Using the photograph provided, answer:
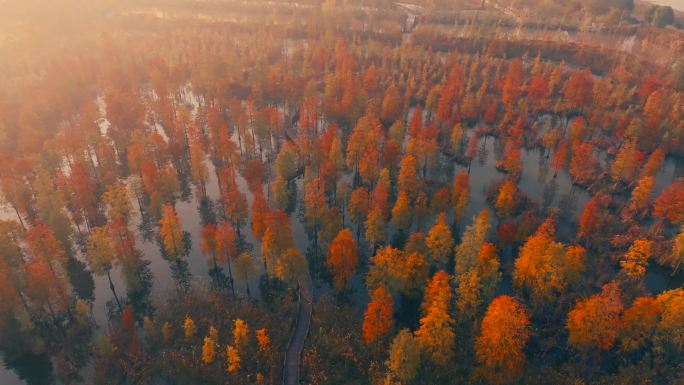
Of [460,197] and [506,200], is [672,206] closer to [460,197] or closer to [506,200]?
[506,200]

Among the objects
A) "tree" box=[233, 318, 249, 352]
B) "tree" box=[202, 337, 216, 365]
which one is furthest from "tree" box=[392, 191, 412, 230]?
"tree" box=[202, 337, 216, 365]

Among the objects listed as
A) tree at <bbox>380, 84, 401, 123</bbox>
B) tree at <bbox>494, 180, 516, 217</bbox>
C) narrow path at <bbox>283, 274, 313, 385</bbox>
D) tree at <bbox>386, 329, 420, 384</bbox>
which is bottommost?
narrow path at <bbox>283, 274, 313, 385</bbox>

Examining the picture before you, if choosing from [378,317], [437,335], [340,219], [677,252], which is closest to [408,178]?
[340,219]

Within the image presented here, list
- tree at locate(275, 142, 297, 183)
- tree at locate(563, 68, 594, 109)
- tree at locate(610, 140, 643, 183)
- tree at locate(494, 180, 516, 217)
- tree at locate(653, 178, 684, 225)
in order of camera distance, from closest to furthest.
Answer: tree at locate(653, 178, 684, 225) → tree at locate(494, 180, 516, 217) → tree at locate(610, 140, 643, 183) → tree at locate(275, 142, 297, 183) → tree at locate(563, 68, 594, 109)

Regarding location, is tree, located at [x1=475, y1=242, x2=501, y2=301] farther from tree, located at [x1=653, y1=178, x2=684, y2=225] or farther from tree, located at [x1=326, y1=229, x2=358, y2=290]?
tree, located at [x1=653, y1=178, x2=684, y2=225]

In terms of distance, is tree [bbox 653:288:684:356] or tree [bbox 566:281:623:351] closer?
tree [bbox 566:281:623:351]

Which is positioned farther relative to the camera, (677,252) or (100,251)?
(677,252)
